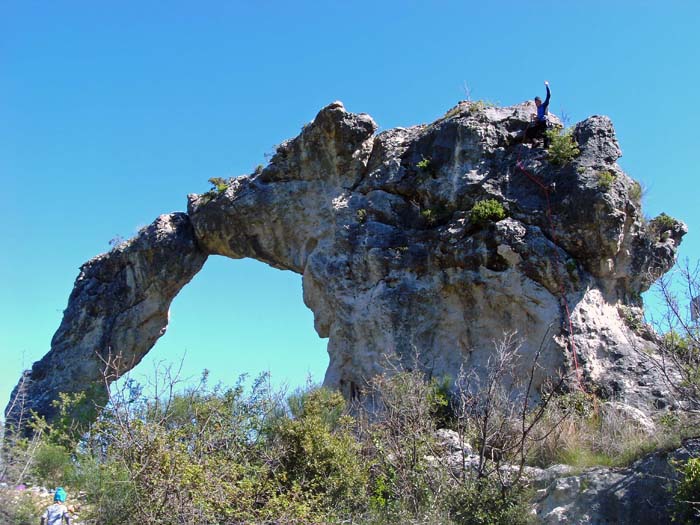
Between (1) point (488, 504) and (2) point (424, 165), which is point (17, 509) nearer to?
(1) point (488, 504)

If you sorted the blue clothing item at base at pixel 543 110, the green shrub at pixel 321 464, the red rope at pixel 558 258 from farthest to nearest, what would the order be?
the blue clothing item at base at pixel 543 110 < the red rope at pixel 558 258 < the green shrub at pixel 321 464

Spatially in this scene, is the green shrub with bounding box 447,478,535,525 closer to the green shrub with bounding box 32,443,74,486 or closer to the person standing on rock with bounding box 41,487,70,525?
the person standing on rock with bounding box 41,487,70,525

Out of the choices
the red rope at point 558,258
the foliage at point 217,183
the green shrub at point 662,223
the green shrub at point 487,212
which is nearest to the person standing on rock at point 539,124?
the red rope at point 558,258

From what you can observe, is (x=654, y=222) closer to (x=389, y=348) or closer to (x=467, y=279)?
(x=467, y=279)

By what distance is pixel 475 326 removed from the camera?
12969 millimetres

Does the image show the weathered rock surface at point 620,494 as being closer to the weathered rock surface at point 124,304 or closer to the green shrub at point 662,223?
the green shrub at point 662,223

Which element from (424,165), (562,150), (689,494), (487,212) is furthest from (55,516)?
(562,150)

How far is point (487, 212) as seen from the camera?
13016 millimetres

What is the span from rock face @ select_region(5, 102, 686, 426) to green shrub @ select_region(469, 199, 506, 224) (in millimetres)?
96

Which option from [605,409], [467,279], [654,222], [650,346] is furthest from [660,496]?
[654,222]

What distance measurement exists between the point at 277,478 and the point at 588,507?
11.9ft

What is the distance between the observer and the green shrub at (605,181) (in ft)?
39.8

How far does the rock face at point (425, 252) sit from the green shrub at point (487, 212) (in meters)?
0.10

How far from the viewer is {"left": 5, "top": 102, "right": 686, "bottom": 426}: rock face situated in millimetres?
12117
